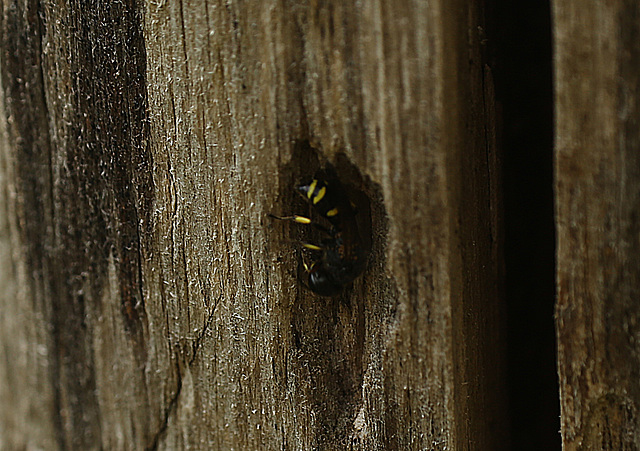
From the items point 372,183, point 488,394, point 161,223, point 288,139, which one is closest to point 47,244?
point 161,223

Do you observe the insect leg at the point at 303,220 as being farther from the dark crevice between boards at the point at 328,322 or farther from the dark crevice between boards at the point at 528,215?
the dark crevice between boards at the point at 528,215

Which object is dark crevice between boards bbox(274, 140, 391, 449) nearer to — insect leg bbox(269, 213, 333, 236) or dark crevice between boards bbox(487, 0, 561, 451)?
insect leg bbox(269, 213, 333, 236)

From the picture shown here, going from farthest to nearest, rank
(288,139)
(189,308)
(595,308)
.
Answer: (189,308) < (288,139) < (595,308)

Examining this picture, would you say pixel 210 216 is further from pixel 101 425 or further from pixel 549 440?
pixel 549 440

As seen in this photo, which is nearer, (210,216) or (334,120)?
(334,120)

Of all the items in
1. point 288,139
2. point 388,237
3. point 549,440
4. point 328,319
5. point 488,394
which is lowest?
point 549,440

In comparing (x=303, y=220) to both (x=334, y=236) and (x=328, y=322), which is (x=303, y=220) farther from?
(x=328, y=322)

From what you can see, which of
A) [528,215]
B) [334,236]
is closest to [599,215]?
[528,215]

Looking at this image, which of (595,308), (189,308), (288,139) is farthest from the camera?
(189,308)
